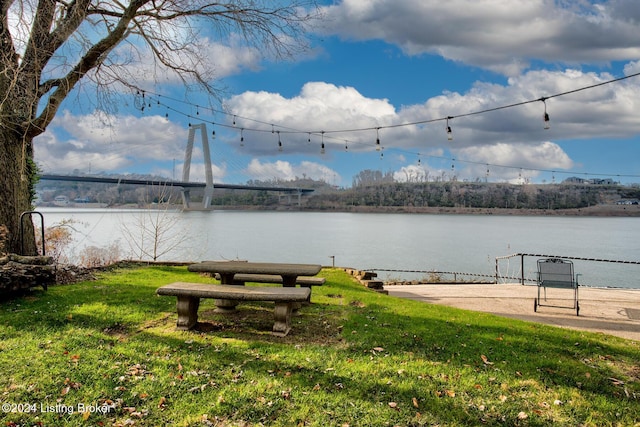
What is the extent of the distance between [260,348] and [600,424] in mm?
2484

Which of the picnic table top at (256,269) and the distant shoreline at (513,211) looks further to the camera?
the distant shoreline at (513,211)

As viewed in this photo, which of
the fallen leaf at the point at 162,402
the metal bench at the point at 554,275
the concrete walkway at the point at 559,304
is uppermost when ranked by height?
the metal bench at the point at 554,275

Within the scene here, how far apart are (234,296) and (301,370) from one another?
0.94 metres

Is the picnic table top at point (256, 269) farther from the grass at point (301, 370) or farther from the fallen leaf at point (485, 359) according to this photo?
the fallen leaf at point (485, 359)

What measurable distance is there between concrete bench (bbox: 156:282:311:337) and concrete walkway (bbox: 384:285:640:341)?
389 cm

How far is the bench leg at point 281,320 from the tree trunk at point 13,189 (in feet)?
14.3

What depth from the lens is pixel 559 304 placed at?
726 cm

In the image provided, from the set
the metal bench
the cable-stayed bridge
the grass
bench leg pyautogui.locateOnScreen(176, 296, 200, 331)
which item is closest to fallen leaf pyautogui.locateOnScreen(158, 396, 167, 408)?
the grass

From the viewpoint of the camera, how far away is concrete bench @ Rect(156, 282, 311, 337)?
12.4 ft

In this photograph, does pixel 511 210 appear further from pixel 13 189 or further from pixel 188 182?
pixel 13 189

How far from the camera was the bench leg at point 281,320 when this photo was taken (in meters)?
3.99

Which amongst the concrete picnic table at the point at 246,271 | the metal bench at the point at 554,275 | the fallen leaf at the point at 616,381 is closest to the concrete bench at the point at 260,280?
the concrete picnic table at the point at 246,271

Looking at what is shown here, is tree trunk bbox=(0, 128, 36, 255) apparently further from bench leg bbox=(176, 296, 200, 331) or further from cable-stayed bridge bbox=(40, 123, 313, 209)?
cable-stayed bridge bbox=(40, 123, 313, 209)

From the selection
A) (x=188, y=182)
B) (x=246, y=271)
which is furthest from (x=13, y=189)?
(x=188, y=182)
